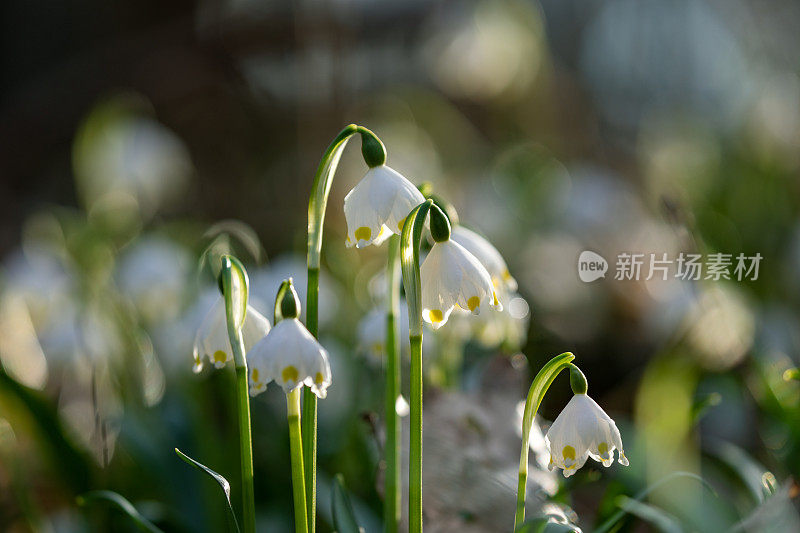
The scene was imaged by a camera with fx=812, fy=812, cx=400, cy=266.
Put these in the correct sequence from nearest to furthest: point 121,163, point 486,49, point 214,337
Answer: point 214,337 → point 121,163 → point 486,49

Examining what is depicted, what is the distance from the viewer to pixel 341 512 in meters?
0.78

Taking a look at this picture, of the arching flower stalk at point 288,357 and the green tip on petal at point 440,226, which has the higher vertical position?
the green tip on petal at point 440,226

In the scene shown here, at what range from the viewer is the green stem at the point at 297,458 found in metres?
0.64

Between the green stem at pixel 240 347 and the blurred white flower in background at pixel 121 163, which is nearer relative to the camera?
the green stem at pixel 240 347

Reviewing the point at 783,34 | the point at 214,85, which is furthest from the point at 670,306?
the point at 214,85

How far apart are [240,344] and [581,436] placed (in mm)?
274

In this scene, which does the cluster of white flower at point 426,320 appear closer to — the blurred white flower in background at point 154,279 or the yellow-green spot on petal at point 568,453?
the yellow-green spot on petal at point 568,453

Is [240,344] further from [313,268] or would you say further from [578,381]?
[578,381]

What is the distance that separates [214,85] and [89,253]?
9.06ft

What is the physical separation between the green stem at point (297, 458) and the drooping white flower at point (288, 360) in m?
0.04

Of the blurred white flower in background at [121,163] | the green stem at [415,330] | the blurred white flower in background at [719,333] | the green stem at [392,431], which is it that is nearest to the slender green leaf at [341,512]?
the green stem at [392,431]

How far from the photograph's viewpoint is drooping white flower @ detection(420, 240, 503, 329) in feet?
2.08


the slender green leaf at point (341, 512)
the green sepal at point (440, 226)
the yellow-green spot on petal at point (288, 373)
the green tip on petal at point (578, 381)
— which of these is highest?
the green sepal at point (440, 226)

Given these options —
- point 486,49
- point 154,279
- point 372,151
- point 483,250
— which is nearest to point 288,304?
point 372,151
